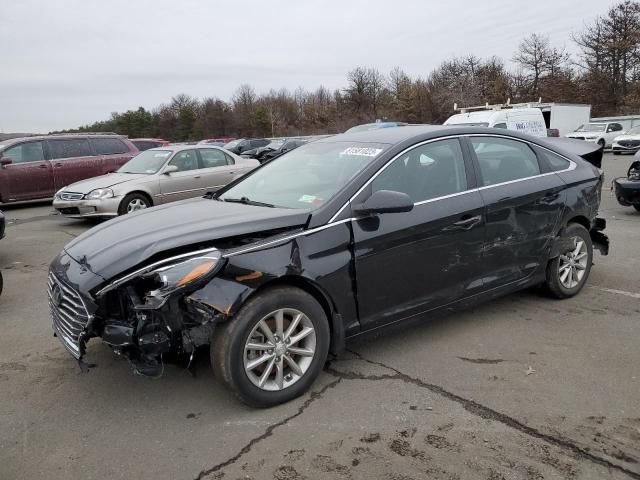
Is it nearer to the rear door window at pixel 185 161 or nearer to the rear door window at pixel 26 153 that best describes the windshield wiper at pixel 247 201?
the rear door window at pixel 185 161

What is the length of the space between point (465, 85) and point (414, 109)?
23.1ft

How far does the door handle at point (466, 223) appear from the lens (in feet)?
12.8

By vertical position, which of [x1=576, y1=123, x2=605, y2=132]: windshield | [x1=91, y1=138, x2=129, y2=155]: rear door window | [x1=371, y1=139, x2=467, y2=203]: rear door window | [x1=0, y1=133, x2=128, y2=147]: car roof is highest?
[x1=0, y1=133, x2=128, y2=147]: car roof

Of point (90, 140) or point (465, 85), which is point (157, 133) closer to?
point (465, 85)

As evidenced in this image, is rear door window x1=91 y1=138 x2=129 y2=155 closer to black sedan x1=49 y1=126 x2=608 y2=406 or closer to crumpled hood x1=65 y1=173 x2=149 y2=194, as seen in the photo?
crumpled hood x1=65 y1=173 x2=149 y2=194

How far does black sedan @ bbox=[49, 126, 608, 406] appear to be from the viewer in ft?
9.77

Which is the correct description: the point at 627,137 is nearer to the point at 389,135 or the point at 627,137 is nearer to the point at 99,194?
the point at 99,194

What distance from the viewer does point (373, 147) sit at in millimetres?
3914

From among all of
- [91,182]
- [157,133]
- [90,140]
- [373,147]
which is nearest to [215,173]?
[91,182]

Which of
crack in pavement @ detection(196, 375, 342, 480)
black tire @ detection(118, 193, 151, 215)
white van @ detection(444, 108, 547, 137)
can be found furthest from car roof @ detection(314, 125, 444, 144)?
white van @ detection(444, 108, 547, 137)

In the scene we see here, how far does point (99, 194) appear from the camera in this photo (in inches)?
377

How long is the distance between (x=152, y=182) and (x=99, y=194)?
1.00 m

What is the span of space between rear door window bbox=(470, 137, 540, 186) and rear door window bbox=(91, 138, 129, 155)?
1213 centimetres

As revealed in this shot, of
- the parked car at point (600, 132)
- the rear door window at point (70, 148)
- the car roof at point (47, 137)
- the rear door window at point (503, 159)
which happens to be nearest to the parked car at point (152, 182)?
the rear door window at point (70, 148)
